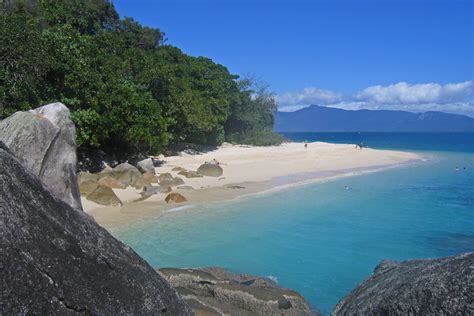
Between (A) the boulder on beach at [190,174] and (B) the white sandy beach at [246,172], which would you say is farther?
(A) the boulder on beach at [190,174]

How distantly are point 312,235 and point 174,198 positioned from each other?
266 inches

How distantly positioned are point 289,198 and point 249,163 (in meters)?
11.9

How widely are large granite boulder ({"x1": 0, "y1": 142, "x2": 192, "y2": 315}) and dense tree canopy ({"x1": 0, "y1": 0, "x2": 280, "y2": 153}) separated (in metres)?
17.0

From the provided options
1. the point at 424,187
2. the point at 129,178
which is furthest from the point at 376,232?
the point at 424,187

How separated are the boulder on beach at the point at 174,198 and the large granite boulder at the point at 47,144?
10.1 meters

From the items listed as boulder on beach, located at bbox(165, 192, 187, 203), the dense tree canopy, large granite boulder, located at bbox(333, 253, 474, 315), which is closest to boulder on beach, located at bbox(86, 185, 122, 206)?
boulder on beach, located at bbox(165, 192, 187, 203)

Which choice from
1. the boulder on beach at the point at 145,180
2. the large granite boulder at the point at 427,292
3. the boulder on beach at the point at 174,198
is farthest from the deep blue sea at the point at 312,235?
the large granite boulder at the point at 427,292

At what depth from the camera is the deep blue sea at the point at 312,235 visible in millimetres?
13173

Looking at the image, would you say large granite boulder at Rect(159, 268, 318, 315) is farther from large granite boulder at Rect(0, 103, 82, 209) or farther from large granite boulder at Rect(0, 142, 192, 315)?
large granite boulder at Rect(0, 142, 192, 315)

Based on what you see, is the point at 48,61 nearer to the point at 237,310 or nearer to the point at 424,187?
the point at 237,310

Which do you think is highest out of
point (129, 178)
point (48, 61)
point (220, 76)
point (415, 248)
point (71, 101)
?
point (220, 76)

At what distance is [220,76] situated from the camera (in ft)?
154

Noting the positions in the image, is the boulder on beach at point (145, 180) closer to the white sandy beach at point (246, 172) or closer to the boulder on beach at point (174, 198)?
the white sandy beach at point (246, 172)

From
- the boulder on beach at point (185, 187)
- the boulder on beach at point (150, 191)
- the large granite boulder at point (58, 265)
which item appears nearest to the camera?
the large granite boulder at point (58, 265)
